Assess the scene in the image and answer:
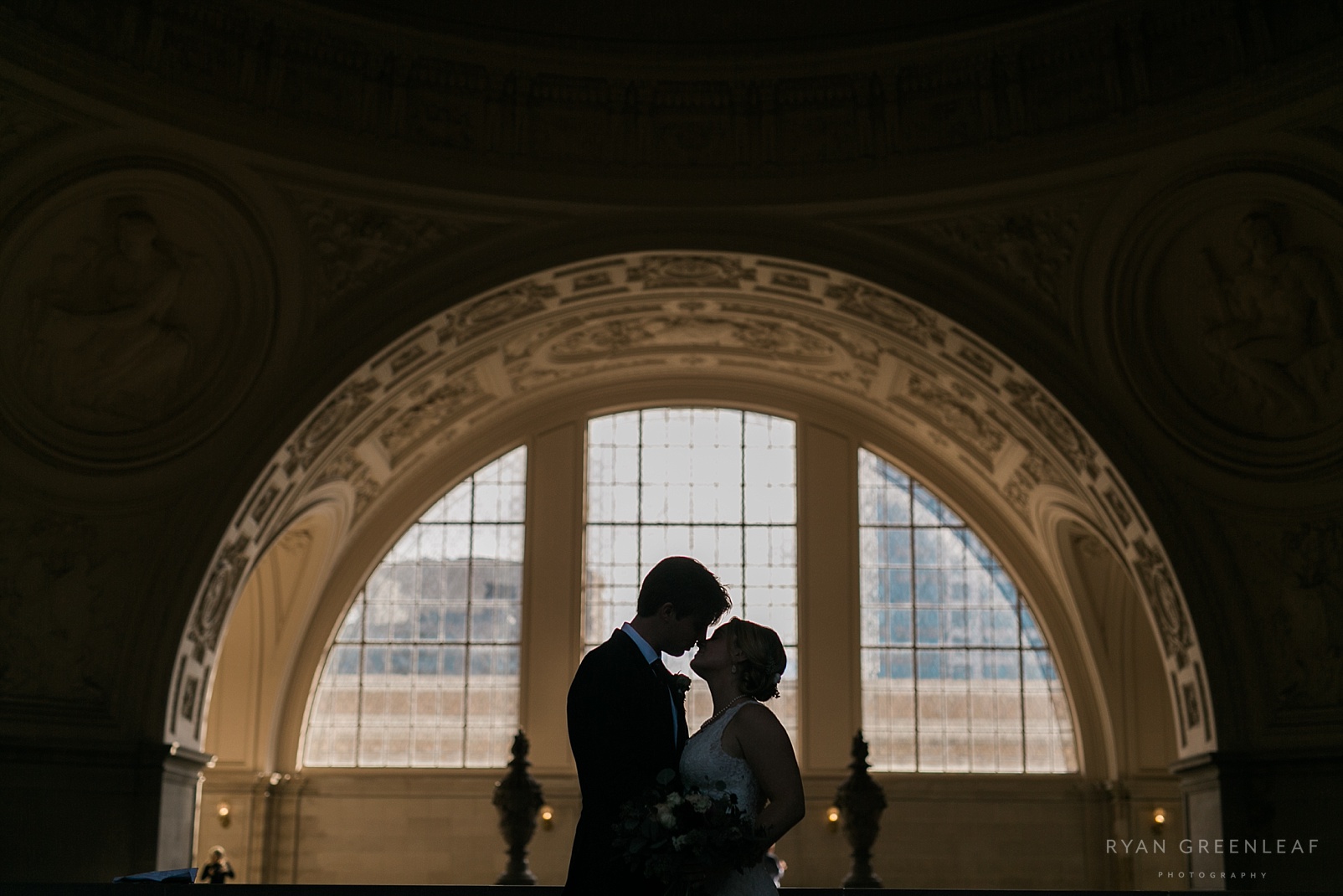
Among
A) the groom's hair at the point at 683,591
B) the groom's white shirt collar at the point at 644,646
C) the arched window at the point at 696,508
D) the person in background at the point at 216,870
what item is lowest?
the person in background at the point at 216,870

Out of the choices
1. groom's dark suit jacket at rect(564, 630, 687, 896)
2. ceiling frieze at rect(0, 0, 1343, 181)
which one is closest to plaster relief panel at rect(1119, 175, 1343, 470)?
ceiling frieze at rect(0, 0, 1343, 181)

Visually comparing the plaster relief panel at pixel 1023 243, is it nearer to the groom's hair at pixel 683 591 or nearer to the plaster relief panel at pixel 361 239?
the plaster relief panel at pixel 361 239

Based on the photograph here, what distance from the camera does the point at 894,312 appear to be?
18172mm

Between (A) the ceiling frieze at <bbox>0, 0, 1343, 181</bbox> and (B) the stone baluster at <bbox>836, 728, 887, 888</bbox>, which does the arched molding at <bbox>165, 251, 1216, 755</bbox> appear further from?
(B) the stone baluster at <bbox>836, 728, 887, 888</bbox>

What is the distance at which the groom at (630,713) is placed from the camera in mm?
5273

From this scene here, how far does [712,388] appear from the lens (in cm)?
2467

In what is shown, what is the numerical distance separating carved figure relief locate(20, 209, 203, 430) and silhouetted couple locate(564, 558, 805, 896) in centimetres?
1243

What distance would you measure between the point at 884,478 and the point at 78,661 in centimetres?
1382

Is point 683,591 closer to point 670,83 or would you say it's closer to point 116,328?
point 116,328

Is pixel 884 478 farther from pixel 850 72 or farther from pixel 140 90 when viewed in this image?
pixel 140 90

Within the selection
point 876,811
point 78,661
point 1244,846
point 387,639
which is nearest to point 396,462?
point 387,639

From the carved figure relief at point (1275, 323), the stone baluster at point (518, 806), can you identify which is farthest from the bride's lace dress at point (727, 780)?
the stone baluster at point (518, 806)

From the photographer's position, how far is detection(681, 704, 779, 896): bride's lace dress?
211 inches

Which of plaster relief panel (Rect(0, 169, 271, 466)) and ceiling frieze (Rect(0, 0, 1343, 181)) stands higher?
ceiling frieze (Rect(0, 0, 1343, 181))
